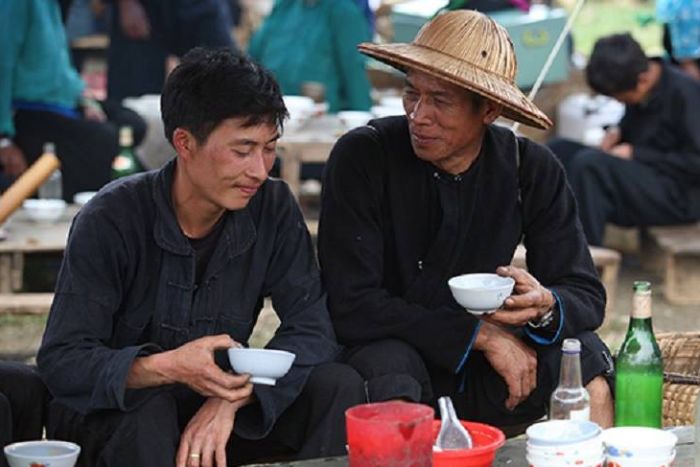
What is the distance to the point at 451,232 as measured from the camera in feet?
13.6

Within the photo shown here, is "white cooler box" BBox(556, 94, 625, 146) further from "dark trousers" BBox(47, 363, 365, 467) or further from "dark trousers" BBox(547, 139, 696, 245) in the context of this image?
"dark trousers" BBox(47, 363, 365, 467)

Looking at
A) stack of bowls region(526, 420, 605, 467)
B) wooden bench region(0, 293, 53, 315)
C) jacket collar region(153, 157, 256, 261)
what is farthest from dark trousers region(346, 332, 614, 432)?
wooden bench region(0, 293, 53, 315)

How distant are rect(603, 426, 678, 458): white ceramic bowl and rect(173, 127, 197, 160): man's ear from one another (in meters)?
1.34

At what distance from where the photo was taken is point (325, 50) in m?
8.91

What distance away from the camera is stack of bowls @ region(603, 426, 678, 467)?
280 cm

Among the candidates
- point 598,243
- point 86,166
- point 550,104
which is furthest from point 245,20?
point 598,243

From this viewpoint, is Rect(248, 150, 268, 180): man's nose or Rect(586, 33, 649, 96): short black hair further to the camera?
Rect(586, 33, 649, 96): short black hair

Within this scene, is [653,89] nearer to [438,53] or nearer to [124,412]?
→ [438,53]

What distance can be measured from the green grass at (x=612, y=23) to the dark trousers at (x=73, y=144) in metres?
8.39

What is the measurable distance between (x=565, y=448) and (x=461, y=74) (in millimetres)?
1481

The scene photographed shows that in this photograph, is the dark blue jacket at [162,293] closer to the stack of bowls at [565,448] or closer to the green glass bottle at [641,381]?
the green glass bottle at [641,381]

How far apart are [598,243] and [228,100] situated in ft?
15.6

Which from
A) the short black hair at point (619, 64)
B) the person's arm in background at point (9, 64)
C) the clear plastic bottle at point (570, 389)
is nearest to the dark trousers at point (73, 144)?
the person's arm in background at point (9, 64)

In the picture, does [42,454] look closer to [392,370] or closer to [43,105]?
[392,370]
